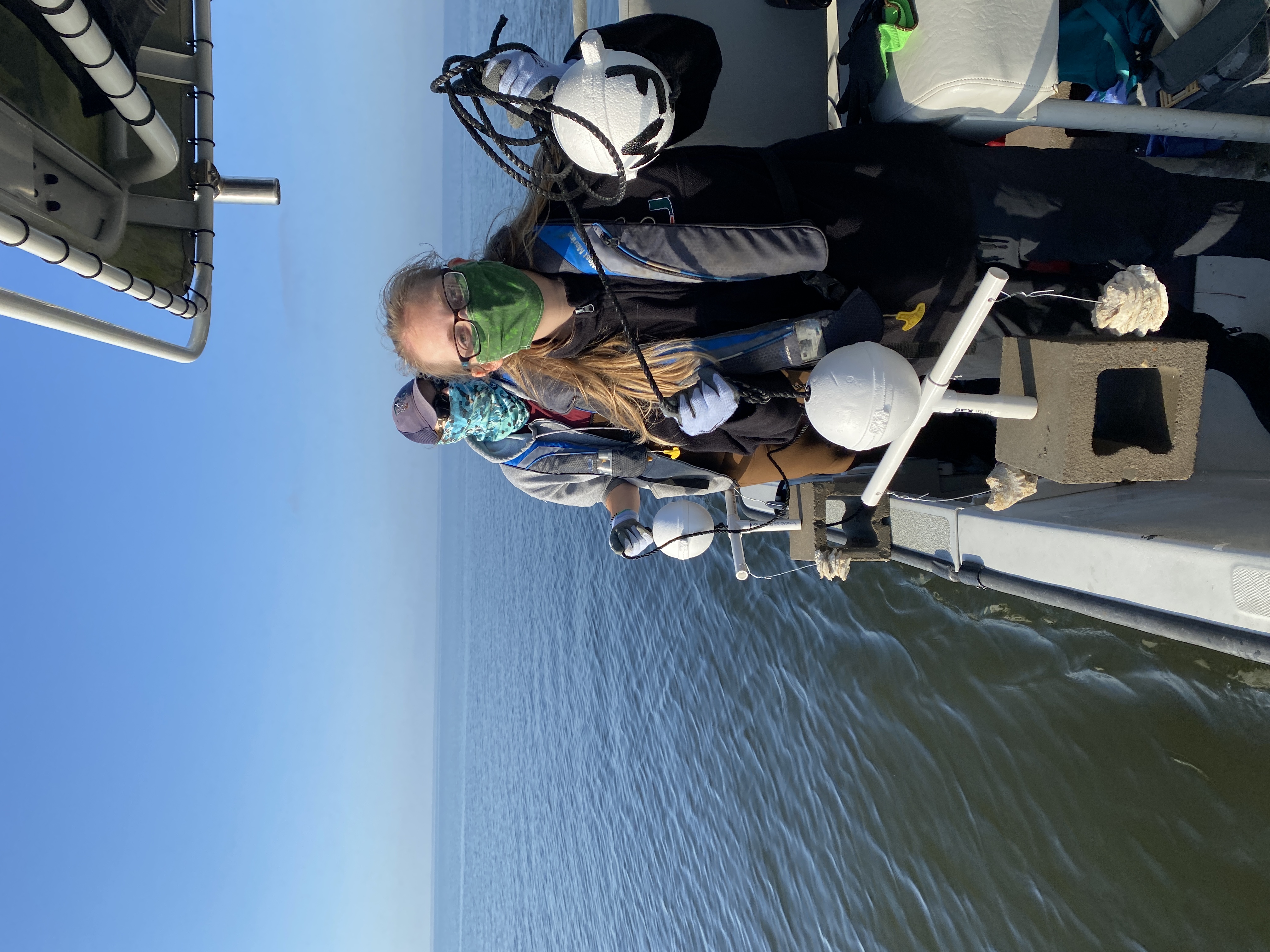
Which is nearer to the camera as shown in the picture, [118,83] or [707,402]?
[118,83]

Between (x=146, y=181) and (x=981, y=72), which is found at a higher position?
(x=981, y=72)

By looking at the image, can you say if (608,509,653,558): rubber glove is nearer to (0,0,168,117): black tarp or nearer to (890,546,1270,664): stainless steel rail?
(890,546,1270,664): stainless steel rail

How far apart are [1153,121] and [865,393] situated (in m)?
1.75

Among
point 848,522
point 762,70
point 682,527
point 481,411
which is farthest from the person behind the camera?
point 682,527

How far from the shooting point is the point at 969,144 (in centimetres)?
236

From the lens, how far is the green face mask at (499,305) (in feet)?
6.35

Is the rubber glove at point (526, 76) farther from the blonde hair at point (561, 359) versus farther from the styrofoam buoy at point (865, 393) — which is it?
the styrofoam buoy at point (865, 393)

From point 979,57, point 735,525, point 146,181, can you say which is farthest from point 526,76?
point 735,525

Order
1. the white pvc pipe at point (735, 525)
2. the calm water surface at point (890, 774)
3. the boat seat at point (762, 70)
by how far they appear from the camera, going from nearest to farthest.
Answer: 1. the calm water surface at point (890, 774)
2. the boat seat at point (762, 70)
3. the white pvc pipe at point (735, 525)

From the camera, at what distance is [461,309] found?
6.48 ft

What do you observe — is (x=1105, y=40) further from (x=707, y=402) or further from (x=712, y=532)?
(x=712, y=532)

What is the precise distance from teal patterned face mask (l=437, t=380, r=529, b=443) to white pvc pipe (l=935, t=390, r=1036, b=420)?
1409 millimetres

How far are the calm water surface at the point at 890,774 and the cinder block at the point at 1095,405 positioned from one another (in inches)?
52.7

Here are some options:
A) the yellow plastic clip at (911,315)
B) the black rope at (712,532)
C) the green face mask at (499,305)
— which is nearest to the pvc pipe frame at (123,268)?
the green face mask at (499,305)
